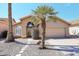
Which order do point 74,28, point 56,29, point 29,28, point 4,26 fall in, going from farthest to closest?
point 56,29
point 29,28
point 4,26
point 74,28

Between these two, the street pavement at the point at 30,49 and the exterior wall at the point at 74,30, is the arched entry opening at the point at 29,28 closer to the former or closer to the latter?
the street pavement at the point at 30,49

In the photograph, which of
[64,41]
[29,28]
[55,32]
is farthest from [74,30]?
[29,28]

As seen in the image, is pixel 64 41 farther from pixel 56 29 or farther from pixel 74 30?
pixel 56 29

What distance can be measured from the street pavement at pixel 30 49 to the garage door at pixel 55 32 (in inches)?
7.4

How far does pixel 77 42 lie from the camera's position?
487 cm

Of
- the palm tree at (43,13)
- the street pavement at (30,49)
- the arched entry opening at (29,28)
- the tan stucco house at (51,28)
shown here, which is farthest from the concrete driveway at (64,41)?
the arched entry opening at (29,28)

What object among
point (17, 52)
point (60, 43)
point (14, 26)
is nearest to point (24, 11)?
point (14, 26)

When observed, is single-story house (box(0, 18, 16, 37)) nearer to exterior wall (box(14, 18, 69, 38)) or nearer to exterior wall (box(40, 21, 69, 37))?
exterior wall (box(14, 18, 69, 38))

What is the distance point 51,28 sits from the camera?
498cm

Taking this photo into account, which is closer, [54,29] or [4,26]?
[4,26]

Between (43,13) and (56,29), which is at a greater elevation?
(43,13)

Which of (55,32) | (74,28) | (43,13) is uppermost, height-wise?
(43,13)

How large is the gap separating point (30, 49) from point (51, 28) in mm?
860

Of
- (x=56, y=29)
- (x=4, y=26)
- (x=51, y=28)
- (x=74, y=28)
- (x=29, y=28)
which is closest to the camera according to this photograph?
(x=74, y=28)
